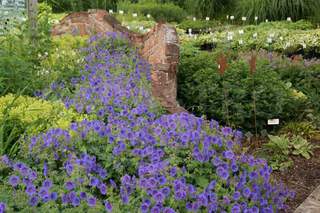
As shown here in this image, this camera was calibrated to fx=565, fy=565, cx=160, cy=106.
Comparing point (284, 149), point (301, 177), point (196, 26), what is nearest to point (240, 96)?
point (284, 149)

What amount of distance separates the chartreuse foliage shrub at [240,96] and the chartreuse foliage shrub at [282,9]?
7490mm

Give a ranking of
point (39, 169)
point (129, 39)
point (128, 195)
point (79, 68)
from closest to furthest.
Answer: point (128, 195) → point (39, 169) → point (79, 68) → point (129, 39)

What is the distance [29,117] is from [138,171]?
128cm

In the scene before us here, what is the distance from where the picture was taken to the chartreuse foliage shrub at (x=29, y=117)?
12.2 feet

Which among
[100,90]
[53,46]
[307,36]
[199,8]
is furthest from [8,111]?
[199,8]

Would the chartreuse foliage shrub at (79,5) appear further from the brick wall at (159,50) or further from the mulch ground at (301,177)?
the mulch ground at (301,177)

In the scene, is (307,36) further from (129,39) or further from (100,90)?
(100,90)

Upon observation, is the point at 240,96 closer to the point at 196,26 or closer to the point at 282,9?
the point at 196,26

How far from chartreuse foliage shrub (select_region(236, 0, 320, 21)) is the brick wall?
7.25m

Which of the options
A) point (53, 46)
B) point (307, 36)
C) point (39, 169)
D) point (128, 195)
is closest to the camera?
point (128, 195)

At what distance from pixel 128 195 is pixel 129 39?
3907 mm

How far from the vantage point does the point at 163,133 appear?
3.27m

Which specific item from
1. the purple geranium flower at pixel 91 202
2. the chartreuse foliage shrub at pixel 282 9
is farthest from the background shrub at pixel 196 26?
the purple geranium flower at pixel 91 202

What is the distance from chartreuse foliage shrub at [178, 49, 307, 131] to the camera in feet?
18.3
